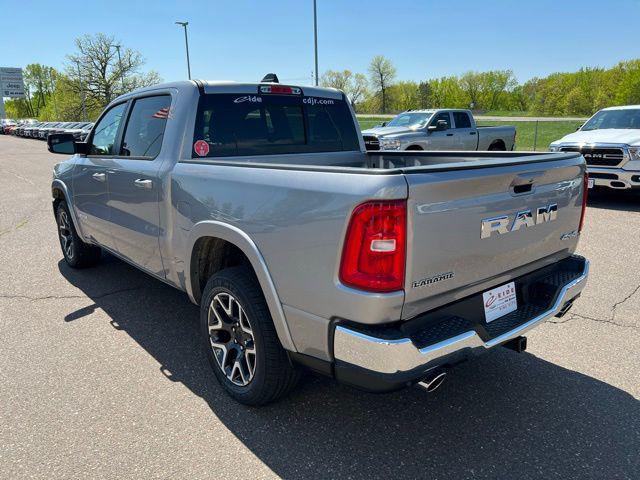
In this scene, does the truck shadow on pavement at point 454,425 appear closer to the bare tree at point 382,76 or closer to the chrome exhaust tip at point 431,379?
the chrome exhaust tip at point 431,379

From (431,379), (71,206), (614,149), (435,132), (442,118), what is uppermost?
(442,118)

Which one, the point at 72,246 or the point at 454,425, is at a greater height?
the point at 72,246

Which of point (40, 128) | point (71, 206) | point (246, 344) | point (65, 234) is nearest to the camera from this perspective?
point (246, 344)

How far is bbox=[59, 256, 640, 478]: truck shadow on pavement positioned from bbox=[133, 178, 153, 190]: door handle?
1.25 metres

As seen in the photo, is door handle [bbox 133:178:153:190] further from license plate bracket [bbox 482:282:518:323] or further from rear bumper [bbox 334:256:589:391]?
license plate bracket [bbox 482:282:518:323]

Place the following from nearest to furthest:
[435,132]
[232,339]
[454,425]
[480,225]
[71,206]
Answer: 1. [480,225]
2. [454,425]
3. [232,339]
4. [71,206]
5. [435,132]

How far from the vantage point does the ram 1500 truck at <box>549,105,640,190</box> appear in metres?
8.84

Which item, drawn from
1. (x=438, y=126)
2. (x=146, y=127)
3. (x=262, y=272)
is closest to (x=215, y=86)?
(x=146, y=127)

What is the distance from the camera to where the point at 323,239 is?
2.25m

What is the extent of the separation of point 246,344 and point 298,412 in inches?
20.1

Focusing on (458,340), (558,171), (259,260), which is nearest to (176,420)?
(259,260)

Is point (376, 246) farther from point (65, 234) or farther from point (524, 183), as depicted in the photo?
point (65, 234)

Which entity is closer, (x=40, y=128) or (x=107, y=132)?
(x=107, y=132)

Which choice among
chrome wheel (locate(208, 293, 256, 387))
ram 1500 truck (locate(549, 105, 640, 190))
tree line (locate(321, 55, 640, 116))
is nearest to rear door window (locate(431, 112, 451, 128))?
ram 1500 truck (locate(549, 105, 640, 190))
